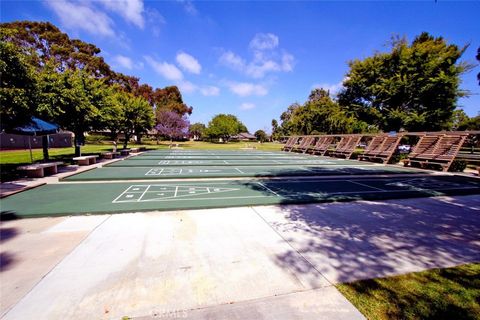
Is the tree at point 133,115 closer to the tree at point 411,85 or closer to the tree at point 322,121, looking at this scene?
the tree at point 411,85

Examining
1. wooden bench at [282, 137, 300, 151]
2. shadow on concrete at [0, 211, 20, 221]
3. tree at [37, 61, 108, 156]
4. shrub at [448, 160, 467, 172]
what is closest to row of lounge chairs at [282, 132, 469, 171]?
shrub at [448, 160, 467, 172]

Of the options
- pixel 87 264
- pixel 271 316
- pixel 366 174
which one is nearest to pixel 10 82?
pixel 87 264

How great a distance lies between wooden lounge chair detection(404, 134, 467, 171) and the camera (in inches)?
603

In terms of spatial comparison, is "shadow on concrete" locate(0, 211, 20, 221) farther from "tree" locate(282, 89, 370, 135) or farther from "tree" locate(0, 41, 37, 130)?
"tree" locate(282, 89, 370, 135)

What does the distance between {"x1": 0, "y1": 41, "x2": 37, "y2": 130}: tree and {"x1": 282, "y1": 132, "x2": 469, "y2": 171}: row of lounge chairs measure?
22.6 m

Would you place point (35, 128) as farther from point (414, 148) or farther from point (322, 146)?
point (322, 146)

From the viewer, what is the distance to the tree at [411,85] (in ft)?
71.1

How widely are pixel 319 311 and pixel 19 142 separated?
42.7 m

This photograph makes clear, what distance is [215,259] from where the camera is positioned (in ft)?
13.8

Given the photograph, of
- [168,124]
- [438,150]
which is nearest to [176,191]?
[438,150]

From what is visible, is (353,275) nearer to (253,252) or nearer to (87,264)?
(253,252)

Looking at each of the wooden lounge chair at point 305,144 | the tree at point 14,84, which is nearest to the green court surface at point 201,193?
the tree at point 14,84

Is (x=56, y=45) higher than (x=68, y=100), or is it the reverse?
(x=56, y=45)

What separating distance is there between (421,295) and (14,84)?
13.5 m
